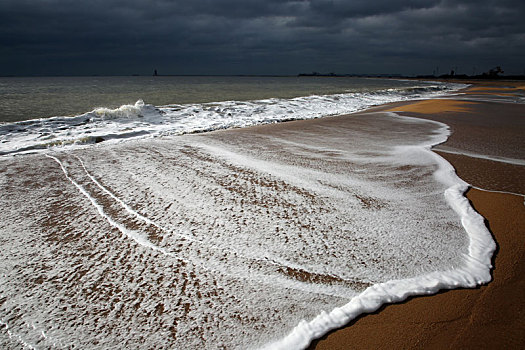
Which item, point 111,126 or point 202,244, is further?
point 111,126

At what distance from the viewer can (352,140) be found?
586 centimetres

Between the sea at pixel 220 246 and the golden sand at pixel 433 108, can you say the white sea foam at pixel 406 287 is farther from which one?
the golden sand at pixel 433 108


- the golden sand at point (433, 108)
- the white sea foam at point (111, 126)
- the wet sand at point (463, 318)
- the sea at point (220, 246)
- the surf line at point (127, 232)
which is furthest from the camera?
the golden sand at point (433, 108)

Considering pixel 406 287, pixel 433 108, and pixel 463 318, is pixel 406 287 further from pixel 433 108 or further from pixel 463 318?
pixel 433 108

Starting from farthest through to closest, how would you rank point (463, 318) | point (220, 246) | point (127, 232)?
point (127, 232) → point (220, 246) → point (463, 318)

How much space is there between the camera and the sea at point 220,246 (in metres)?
1.54

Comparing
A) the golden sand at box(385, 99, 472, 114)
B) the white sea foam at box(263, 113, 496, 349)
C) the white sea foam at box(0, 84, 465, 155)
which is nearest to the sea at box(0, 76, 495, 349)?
the white sea foam at box(263, 113, 496, 349)

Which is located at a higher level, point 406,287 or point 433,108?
point 433,108

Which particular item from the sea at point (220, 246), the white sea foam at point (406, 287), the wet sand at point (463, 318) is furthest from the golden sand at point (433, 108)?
the wet sand at point (463, 318)

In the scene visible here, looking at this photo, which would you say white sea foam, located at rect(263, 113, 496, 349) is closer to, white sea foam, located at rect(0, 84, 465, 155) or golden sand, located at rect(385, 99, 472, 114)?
white sea foam, located at rect(0, 84, 465, 155)

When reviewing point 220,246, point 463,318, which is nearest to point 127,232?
point 220,246

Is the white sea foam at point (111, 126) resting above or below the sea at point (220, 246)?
above

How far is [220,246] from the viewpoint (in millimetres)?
2188

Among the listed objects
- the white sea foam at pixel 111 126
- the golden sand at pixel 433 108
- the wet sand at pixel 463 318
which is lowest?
the wet sand at pixel 463 318
